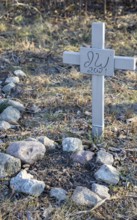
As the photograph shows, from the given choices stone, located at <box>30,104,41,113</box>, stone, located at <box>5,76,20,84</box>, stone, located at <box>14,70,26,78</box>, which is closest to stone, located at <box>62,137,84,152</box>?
stone, located at <box>30,104,41,113</box>

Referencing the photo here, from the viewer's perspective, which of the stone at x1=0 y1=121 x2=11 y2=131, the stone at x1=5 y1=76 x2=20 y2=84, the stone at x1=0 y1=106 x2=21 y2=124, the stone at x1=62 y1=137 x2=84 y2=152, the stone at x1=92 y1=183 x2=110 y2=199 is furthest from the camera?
the stone at x1=5 y1=76 x2=20 y2=84

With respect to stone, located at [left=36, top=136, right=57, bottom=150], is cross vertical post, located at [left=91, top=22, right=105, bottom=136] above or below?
above

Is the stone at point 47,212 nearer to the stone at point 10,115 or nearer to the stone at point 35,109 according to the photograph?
the stone at point 10,115

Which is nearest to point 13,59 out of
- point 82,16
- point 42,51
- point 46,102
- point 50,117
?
point 42,51

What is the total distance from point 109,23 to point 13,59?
6.38 ft

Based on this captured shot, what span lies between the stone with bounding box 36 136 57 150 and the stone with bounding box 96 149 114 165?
33cm

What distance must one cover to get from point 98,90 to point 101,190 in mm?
766

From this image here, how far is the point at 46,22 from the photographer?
6.20 meters

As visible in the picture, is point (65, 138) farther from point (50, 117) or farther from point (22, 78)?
point (22, 78)

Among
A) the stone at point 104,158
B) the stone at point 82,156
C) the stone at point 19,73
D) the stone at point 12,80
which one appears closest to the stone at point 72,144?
the stone at point 82,156

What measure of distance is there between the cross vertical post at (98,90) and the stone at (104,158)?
10.1 inches

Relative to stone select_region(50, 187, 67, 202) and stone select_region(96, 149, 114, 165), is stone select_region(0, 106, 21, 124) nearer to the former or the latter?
stone select_region(96, 149, 114, 165)

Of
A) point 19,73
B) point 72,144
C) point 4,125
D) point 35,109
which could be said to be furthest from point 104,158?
point 19,73

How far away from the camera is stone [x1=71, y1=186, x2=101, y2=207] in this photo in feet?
8.80
